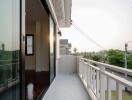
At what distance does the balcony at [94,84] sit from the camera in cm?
213

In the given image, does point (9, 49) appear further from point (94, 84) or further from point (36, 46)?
point (36, 46)

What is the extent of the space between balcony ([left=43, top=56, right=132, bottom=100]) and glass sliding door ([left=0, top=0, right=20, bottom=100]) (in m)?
1.08

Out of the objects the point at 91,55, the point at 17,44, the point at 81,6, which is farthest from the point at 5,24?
the point at 81,6

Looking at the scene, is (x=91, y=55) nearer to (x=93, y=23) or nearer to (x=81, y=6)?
(x=81, y=6)

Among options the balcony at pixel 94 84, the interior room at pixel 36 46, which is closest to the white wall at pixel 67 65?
the balcony at pixel 94 84

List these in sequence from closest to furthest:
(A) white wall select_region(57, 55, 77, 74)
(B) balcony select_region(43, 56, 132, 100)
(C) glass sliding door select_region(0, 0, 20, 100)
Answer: (C) glass sliding door select_region(0, 0, 20, 100) → (B) balcony select_region(43, 56, 132, 100) → (A) white wall select_region(57, 55, 77, 74)

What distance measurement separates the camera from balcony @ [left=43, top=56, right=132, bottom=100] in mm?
2127

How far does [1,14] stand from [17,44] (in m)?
0.46

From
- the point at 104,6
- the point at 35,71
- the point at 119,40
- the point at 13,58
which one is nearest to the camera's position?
the point at 13,58

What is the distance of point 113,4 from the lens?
12.4 metres

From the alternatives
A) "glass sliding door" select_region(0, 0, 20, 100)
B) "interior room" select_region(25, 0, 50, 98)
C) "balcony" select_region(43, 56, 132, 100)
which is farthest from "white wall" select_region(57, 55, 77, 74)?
"glass sliding door" select_region(0, 0, 20, 100)

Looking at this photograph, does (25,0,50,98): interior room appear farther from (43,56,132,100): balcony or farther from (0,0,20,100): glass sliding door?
(0,0,20,100): glass sliding door

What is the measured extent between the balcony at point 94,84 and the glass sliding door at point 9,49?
1083 millimetres

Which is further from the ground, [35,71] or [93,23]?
[93,23]
